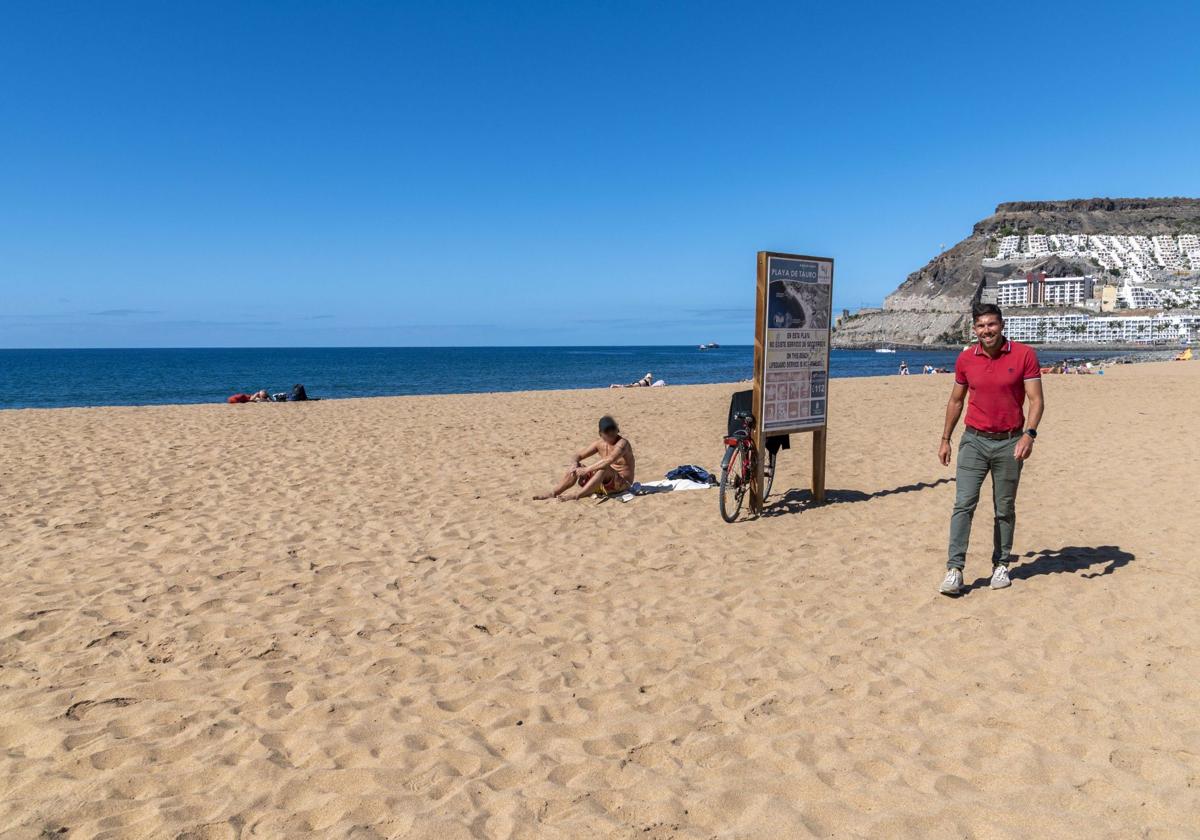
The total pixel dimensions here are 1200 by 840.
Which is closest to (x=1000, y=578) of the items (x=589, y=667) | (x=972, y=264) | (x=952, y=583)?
(x=952, y=583)

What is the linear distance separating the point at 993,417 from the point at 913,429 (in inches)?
404

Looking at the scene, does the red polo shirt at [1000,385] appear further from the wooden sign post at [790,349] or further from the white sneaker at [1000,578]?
the wooden sign post at [790,349]

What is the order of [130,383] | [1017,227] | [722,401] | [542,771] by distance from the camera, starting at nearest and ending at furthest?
1. [542,771]
2. [722,401]
3. [130,383]
4. [1017,227]

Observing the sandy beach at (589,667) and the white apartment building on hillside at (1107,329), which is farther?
the white apartment building on hillside at (1107,329)

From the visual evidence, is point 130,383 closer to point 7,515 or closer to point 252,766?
point 7,515

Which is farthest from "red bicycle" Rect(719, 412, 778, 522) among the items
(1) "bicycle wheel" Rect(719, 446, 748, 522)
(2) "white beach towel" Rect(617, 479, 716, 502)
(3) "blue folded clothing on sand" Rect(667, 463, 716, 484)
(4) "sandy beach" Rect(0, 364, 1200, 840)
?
(3) "blue folded clothing on sand" Rect(667, 463, 716, 484)

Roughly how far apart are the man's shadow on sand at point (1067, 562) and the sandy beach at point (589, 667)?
3 centimetres

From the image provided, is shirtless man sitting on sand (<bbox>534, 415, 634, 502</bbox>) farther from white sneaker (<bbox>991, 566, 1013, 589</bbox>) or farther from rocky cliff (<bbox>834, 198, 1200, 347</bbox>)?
rocky cliff (<bbox>834, 198, 1200, 347</bbox>)

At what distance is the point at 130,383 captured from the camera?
53.6 m

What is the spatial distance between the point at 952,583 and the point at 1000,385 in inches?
53.8

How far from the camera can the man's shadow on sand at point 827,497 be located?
749 cm

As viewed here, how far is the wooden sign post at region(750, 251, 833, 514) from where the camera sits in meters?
6.96

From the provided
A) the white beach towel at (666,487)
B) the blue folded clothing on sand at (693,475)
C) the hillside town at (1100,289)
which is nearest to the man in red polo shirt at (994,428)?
the white beach towel at (666,487)

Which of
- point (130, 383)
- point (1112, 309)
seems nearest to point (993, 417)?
point (130, 383)
